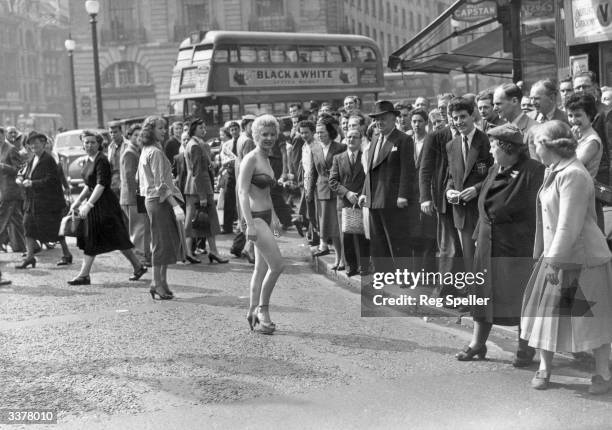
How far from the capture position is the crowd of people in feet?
18.6

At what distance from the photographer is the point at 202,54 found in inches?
1107

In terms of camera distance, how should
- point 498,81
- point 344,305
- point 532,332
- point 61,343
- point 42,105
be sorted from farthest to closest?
point 42,105 → point 498,81 → point 344,305 → point 61,343 → point 532,332

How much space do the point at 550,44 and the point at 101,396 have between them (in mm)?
12061

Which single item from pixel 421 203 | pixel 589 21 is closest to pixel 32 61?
pixel 589 21

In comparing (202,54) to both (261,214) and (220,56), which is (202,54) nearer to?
(220,56)

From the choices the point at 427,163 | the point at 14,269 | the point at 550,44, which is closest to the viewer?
the point at 427,163

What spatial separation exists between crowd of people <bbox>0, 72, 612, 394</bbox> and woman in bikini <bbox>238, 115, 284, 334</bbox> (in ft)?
0.05

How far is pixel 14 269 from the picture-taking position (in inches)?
487

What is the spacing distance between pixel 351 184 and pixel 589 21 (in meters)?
5.91

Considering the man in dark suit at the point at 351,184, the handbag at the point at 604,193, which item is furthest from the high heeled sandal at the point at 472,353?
the man in dark suit at the point at 351,184

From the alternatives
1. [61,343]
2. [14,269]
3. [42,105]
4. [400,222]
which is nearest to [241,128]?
[14,269]

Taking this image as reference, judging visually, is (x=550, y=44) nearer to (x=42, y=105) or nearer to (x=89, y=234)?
(x=89, y=234)

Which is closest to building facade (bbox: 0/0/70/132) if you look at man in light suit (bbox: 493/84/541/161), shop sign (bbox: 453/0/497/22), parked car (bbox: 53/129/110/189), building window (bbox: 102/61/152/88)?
building window (bbox: 102/61/152/88)
